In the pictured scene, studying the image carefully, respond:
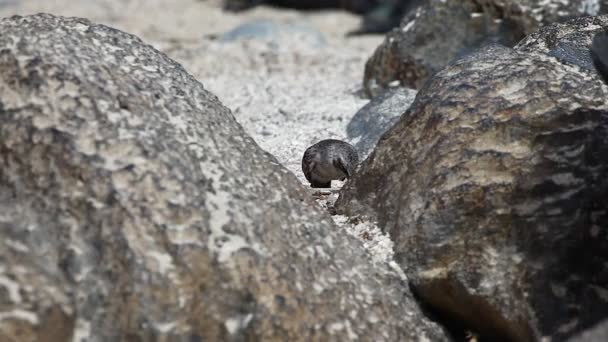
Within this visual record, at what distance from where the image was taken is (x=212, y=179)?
2.76 m

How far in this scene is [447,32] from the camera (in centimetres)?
641

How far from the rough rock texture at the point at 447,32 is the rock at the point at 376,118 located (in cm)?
88

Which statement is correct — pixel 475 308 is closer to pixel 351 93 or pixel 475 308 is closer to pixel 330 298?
pixel 330 298

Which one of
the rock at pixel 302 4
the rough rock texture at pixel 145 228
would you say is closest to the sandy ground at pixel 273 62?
the rock at pixel 302 4

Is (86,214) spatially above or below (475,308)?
above

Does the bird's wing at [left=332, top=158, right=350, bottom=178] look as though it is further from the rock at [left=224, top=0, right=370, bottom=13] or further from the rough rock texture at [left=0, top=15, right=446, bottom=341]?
the rock at [left=224, top=0, right=370, bottom=13]

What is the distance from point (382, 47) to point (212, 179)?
4126 millimetres

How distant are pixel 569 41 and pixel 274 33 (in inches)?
233

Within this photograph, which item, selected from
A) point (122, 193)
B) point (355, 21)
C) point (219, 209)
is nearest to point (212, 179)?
point (219, 209)

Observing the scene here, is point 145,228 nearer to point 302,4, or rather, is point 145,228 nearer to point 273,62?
point 273,62

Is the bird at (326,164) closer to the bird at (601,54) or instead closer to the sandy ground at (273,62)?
the sandy ground at (273,62)

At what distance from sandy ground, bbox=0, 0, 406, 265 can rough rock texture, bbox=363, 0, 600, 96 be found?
1.18 ft

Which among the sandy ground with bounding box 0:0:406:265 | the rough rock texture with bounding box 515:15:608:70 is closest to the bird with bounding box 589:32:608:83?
the rough rock texture with bounding box 515:15:608:70

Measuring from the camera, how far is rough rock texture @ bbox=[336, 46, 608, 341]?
2.84 metres
